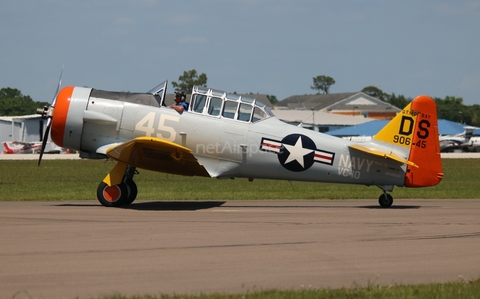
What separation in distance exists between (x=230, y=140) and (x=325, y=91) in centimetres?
16186

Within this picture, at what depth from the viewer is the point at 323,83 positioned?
17475 centimetres

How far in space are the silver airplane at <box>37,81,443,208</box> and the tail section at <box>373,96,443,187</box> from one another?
2cm

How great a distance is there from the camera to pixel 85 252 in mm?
9102

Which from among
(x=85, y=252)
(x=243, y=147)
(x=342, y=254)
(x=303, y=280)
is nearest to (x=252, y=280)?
(x=303, y=280)

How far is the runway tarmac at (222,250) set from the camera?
7.62 metres

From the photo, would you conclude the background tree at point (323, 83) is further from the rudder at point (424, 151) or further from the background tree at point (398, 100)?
the rudder at point (424, 151)

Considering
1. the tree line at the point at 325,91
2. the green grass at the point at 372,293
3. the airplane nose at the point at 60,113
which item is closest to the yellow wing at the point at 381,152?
the airplane nose at the point at 60,113

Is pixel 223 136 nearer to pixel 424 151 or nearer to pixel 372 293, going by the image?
pixel 424 151

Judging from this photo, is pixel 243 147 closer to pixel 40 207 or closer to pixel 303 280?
pixel 40 207

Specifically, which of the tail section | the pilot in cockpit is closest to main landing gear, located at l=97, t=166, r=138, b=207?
the pilot in cockpit

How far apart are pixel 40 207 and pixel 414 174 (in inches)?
333

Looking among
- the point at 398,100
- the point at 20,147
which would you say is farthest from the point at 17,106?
the point at 398,100

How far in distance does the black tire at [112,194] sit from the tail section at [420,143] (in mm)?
6369

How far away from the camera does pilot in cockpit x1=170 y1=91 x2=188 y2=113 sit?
15.3m
